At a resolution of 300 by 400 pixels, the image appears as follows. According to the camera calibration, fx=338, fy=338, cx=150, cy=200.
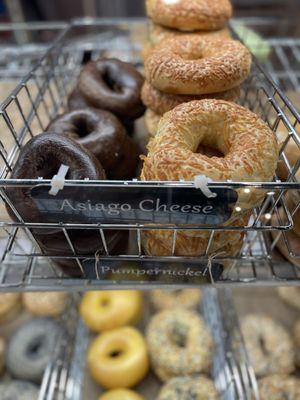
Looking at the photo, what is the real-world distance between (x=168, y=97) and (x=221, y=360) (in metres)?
1.04

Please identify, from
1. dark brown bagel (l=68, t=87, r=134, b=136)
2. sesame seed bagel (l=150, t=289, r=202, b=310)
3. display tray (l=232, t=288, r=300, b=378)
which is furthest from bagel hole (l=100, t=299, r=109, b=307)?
dark brown bagel (l=68, t=87, r=134, b=136)

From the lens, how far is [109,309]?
1351mm

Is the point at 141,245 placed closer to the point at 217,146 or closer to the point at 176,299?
the point at 217,146

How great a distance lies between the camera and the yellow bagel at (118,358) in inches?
47.9

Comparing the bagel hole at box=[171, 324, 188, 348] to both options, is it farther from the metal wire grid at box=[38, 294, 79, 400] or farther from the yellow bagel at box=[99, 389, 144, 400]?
the metal wire grid at box=[38, 294, 79, 400]

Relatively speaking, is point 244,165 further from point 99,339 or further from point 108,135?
point 99,339

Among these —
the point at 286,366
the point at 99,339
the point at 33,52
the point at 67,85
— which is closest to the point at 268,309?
the point at 286,366

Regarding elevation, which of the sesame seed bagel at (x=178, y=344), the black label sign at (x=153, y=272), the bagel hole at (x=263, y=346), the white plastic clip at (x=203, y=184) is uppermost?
the white plastic clip at (x=203, y=184)

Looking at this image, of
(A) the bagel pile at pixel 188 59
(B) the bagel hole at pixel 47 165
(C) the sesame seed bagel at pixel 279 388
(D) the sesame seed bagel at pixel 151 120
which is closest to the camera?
(B) the bagel hole at pixel 47 165

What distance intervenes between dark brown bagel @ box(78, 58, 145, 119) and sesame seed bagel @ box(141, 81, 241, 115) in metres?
0.08

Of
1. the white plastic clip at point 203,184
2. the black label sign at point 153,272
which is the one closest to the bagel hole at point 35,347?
the black label sign at point 153,272

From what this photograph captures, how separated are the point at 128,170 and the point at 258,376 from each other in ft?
3.14

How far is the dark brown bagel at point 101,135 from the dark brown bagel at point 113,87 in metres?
0.09

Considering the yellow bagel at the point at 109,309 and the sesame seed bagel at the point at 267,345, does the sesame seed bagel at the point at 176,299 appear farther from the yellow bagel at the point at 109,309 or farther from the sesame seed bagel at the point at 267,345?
the sesame seed bagel at the point at 267,345
